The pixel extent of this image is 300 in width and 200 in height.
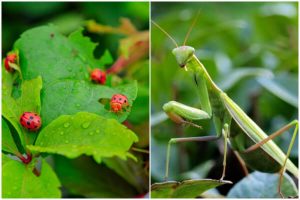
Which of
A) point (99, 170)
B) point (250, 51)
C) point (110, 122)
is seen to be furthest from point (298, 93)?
point (110, 122)

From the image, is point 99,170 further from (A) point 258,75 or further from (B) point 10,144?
(A) point 258,75

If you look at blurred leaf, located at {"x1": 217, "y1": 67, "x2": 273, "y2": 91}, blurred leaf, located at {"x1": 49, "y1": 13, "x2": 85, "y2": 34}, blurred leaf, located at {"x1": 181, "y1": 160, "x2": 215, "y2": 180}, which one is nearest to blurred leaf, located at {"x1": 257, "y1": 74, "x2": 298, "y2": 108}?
blurred leaf, located at {"x1": 217, "y1": 67, "x2": 273, "y2": 91}

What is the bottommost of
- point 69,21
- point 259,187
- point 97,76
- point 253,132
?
point 259,187

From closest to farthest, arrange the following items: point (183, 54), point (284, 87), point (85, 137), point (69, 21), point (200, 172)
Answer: point (85, 137) < point (183, 54) < point (200, 172) < point (284, 87) < point (69, 21)

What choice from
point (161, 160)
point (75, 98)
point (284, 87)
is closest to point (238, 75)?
point (284, 87)

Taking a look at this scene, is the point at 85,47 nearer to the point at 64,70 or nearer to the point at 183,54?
the point at 64,70

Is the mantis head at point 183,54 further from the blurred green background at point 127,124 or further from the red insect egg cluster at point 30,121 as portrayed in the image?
the red insect egg cluster at point 30,121
